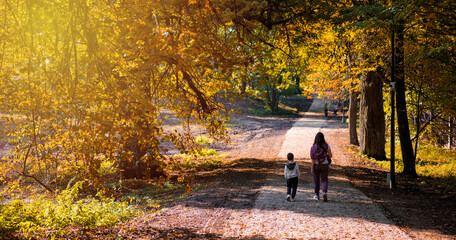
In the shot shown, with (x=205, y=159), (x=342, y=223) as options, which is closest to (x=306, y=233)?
(x=342, y=223)

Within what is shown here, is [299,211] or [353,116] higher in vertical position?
[353,116]

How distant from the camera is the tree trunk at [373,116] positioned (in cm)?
1625

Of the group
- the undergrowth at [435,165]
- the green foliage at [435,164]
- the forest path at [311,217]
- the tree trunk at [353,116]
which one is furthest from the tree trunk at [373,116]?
the forest path at [311,217]

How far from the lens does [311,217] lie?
7570mm

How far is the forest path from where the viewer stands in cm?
660

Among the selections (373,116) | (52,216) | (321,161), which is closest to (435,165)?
(373,116)

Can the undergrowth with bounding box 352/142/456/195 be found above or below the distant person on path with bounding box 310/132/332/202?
below

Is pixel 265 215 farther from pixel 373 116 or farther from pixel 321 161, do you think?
pixel 373 116

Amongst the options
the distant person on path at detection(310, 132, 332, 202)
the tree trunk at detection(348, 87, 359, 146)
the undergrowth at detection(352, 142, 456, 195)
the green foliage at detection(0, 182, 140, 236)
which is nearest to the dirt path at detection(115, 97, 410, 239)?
the distant person on path at detection(310, 132, 332, 202)

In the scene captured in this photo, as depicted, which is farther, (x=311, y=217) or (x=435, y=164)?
(x=435, y=164)

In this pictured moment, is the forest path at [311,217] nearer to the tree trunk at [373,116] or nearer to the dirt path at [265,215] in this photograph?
the dirt path at [265,215]

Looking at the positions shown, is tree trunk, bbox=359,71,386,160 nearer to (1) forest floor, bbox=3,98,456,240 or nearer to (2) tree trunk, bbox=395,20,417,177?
(1) forest floor, bbox=3,98,456,240

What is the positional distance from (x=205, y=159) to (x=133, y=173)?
15.9 feet

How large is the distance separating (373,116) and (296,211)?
10273mm
